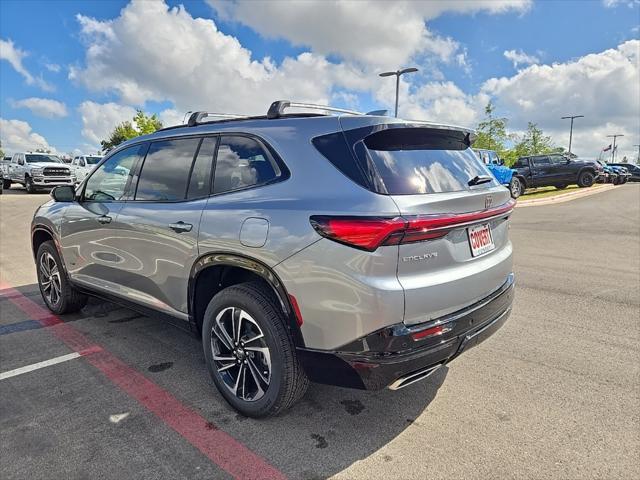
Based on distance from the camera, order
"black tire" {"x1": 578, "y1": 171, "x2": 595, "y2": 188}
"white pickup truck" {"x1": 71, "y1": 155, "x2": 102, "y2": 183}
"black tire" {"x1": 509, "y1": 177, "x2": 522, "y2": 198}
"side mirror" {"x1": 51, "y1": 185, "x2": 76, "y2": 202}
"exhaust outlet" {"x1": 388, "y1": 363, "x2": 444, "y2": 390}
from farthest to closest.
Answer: "white pickup truck" {"x1": 71, "y1": 155, "x2": 102, "y2": 183} < "black tire" {"x1": 578, "y1": 171, "x2": 595, "y2": 188} < "black tire" {"x1": 509, "y1": 177, "x2": 522, "y2": 198} < "side mirror" {"x1": 51, "y1": 185, "x2": 76, "y2": 202} < "exhaust outlet" {"x1": 388, "y1": 363, "x2": 444, "y2": 390}

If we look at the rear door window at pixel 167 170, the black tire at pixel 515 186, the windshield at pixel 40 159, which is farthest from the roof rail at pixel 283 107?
the windshield at pixel 40 159

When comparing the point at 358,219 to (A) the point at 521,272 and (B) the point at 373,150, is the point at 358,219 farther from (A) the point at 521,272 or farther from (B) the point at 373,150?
(A) the point at 521,272

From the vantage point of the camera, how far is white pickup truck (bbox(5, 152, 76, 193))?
2125 cm

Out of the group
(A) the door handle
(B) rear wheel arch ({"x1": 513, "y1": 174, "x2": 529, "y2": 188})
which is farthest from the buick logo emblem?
(B) rear wheel arch ({"x1": 513, "y1": 174, "x2": 529, "y2": 188})

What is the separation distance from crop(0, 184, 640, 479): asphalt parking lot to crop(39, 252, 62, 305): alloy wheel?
357 millimetres

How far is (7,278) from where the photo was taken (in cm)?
634

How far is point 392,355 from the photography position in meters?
2.19

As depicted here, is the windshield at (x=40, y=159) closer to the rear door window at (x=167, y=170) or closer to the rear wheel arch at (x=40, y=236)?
the rear wheel arch at (x=40, y=236)

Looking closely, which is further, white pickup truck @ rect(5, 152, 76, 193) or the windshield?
the windshield

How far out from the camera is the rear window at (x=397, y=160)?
2307 mm

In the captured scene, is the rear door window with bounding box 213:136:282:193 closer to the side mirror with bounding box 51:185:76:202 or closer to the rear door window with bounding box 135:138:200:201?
the rear door window with bounding box 135:138:200:201

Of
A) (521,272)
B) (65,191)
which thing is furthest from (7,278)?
(521,272)

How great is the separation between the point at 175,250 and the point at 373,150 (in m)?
1.57

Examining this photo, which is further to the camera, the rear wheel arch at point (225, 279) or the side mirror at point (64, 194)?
the side mirror at point (64, 194)
